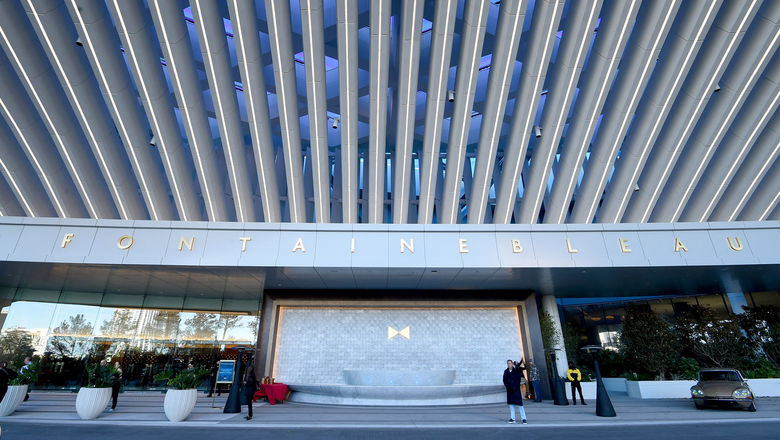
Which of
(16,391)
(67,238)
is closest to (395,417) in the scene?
(16,391)

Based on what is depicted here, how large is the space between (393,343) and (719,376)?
1059 centimetres

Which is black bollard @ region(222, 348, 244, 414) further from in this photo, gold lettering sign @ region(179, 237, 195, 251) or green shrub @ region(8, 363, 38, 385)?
green shrub @ region(8, 363, 38, 385)

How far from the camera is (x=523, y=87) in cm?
1289

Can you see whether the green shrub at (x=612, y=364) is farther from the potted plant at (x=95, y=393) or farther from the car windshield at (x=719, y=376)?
the potted plant at (x=95, y=393)

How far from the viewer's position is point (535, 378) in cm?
1379

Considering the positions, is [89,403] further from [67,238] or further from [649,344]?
[649,344]

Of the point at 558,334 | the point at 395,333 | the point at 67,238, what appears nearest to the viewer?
the point at 67,238

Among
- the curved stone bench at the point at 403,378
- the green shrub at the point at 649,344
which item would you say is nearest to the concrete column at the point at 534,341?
the curved stone bench at the point at 403,378

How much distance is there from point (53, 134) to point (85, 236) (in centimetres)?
495

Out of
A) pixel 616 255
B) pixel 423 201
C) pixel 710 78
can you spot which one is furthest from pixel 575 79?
pixel 423 201

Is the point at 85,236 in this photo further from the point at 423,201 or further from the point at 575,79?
the point at 575,79

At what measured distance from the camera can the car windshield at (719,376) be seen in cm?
1075

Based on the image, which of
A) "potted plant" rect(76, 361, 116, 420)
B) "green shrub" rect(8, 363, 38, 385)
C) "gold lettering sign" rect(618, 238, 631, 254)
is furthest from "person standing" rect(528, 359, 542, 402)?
"green shrub" rect(8, 363, 38, 385)

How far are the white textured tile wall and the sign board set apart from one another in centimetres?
254
